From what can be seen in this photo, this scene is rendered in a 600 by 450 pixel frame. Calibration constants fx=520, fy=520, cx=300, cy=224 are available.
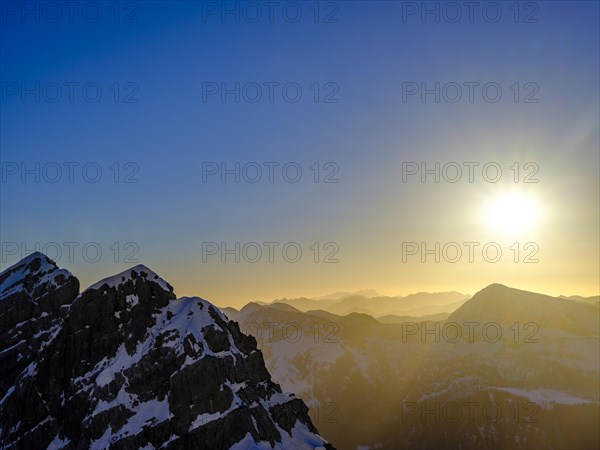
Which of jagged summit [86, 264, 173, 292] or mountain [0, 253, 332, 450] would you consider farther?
jagged summit [86, 264, 173, 292]

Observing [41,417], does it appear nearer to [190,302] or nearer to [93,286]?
[93,286]

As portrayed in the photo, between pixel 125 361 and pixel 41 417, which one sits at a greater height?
pixel 125 361

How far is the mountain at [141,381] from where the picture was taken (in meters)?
152

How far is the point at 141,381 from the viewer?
161 metres

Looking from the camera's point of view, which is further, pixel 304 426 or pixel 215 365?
pixel 304 426

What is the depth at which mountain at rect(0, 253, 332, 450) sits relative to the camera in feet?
498

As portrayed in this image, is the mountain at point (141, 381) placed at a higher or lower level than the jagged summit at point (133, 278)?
lower

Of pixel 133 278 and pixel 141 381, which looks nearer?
pixel 141 381

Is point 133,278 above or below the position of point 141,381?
above

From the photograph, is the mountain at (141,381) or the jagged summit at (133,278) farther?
the jagged summit at (133,278)

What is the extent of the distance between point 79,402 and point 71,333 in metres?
24.9

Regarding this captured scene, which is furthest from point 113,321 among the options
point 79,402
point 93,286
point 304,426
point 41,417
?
point 304,426

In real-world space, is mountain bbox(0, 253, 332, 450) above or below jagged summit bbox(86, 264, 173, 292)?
below

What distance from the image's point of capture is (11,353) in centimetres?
19588
